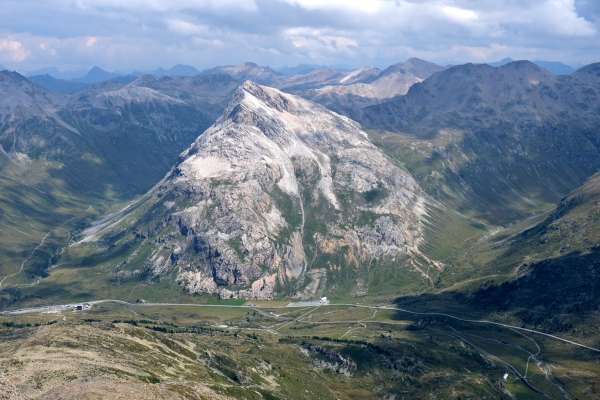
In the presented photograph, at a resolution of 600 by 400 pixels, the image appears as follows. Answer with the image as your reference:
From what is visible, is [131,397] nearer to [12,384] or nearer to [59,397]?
[59,397]

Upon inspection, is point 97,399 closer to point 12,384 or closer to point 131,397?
point 131,397

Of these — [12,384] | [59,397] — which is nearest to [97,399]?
[59,397]

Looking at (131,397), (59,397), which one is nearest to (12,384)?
(59,397)

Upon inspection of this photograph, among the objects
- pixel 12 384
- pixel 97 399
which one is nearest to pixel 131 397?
pixel 97 399

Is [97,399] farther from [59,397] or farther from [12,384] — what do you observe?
[12,384]
